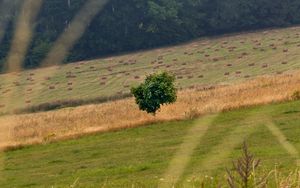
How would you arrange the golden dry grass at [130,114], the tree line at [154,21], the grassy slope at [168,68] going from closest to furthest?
1. the golden dry grass at [130,114]
2. the grassy slope at [168,68]
3. the tree line at [154,21]

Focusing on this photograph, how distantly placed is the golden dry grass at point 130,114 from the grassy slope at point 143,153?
1.38m

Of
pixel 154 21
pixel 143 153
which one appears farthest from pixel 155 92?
pixel 154 21

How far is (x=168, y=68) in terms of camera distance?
63.2 meters

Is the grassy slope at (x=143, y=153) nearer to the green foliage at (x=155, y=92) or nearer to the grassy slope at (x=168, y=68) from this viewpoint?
the green foliage at (x=155, y=92)

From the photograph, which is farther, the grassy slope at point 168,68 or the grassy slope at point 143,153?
the grassy slope at point 168,68

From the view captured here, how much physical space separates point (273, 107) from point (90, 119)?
12.9m

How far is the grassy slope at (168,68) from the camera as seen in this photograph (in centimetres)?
5517

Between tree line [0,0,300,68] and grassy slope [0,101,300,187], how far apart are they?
183 feet

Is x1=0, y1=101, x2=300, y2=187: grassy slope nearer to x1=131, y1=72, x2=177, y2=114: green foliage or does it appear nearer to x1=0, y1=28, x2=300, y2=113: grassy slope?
x1=131, y1=72, x2=177, y2=114: green foliage

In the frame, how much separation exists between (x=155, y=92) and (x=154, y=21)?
183ft

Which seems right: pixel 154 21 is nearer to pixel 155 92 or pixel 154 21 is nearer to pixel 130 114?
pixel 130 114

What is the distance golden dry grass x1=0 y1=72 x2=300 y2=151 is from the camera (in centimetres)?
3128

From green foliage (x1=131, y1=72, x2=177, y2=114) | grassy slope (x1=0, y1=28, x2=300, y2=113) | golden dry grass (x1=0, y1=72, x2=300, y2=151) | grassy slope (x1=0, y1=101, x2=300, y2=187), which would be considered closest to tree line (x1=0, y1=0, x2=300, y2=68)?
grassy slope (x1=0, y1=28, x2=300, y2=113)

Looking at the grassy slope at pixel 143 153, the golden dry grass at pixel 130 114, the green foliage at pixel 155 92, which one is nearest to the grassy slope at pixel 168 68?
the golden dry grass at pixel 130 114
